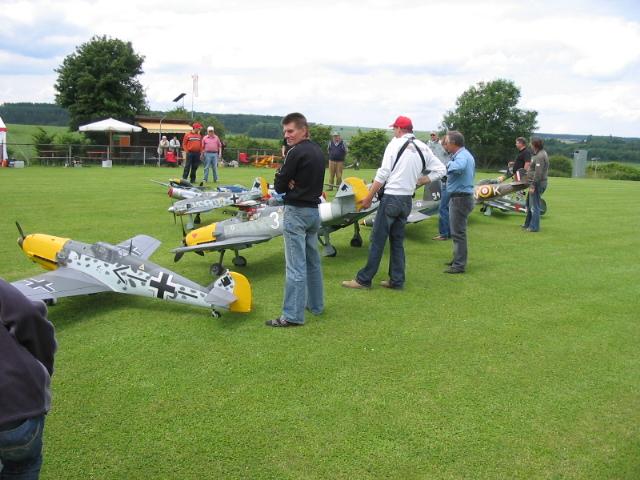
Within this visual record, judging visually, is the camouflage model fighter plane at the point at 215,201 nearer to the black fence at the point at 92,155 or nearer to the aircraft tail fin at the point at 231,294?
the aircraft tail fin at the point at 231,294

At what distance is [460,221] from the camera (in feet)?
25.0

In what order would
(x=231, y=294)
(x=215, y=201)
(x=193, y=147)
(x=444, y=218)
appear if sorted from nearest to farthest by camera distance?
(x=231, y=294) → (x=444, y=218) → (x=215, y=201) → (x=193, y=147)

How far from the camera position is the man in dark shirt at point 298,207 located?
5207 millimetres

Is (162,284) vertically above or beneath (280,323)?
above

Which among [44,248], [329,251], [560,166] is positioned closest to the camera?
[44,248]

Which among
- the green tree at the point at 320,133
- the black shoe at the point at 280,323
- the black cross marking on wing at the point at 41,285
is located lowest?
the black shoe at the point at 280,323

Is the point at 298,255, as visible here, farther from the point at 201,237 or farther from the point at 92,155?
the point at 92,155

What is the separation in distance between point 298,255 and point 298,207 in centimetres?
51

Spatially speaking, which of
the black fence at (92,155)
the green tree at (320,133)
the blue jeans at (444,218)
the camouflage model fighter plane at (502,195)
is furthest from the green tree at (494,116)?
the blue jeans at (444,218)

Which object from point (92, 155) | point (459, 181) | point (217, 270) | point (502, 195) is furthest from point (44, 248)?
point (92, 155)

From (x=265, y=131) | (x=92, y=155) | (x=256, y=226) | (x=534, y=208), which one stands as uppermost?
(x=265, y=131)

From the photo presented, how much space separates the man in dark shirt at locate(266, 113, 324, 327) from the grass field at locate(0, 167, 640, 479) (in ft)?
1.18

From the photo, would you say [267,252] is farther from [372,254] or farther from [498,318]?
[498,318]

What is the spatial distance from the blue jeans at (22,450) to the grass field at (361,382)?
1.07 m
